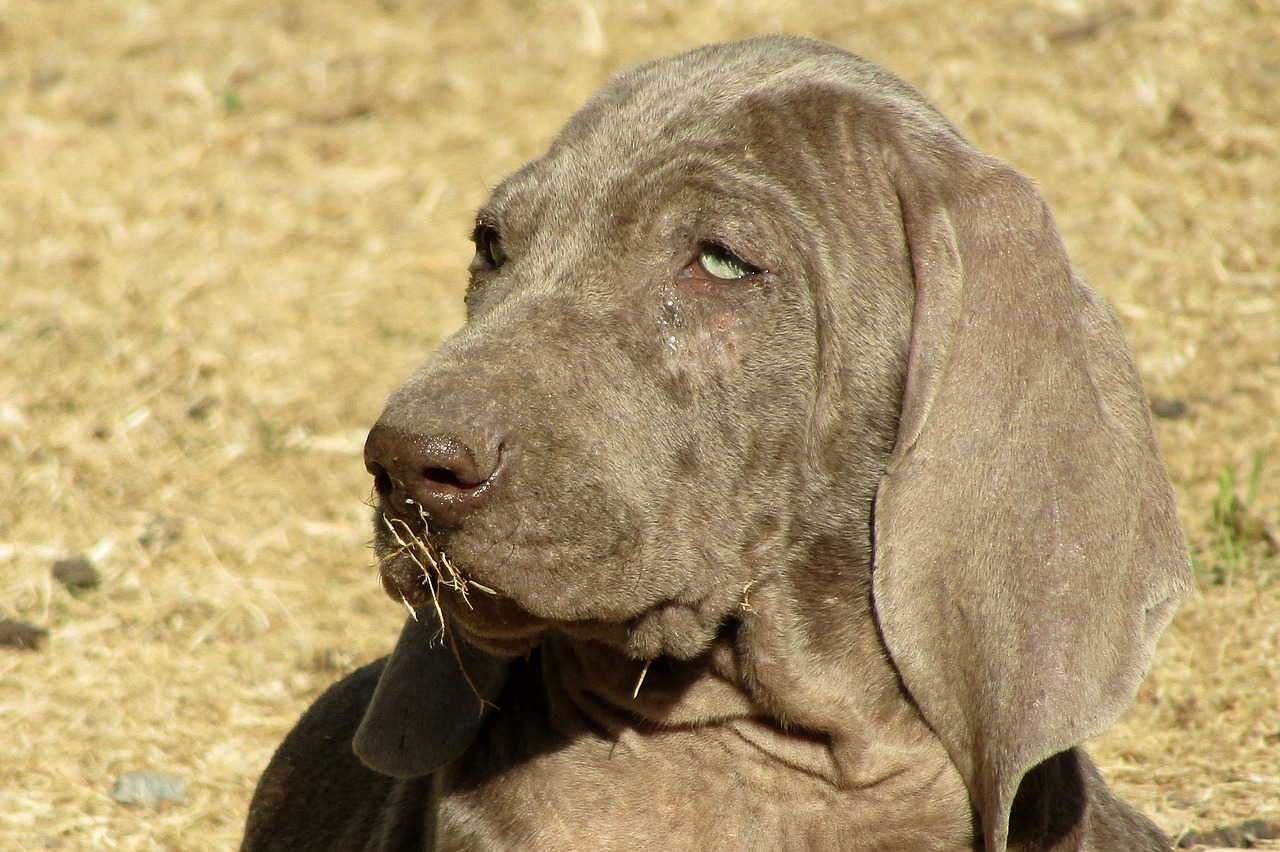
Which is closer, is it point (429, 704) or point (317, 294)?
point (429, 704)

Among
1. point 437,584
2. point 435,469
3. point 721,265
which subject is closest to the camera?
point 435,469

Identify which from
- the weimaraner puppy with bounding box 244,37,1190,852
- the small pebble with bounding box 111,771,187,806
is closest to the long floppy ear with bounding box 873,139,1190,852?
the weimaraner puppy with bounding box 244,37,1190,852

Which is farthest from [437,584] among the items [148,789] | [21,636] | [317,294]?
[317,294]

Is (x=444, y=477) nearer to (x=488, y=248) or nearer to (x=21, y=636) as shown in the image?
(x=488, y=248)

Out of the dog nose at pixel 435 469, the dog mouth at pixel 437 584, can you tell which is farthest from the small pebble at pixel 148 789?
the dog nose at pixel 435 469

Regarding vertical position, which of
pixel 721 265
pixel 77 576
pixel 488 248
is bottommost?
pixel 77 576

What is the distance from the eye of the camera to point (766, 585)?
3.39 m

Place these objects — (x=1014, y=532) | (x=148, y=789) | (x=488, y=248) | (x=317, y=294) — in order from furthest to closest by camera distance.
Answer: (x=317, y=294) < (x=148, y=789) < (x=488, y=248) < (x=1014, y=532)

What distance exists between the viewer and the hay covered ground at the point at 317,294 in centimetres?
539

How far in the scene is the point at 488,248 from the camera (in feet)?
12.2

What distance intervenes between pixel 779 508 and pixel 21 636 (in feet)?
11.6

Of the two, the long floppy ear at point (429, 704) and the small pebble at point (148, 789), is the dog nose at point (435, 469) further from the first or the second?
the small pebble at point (148, 789)

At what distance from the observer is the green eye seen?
131 inches

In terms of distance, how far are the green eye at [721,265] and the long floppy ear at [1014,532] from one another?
36 cm
